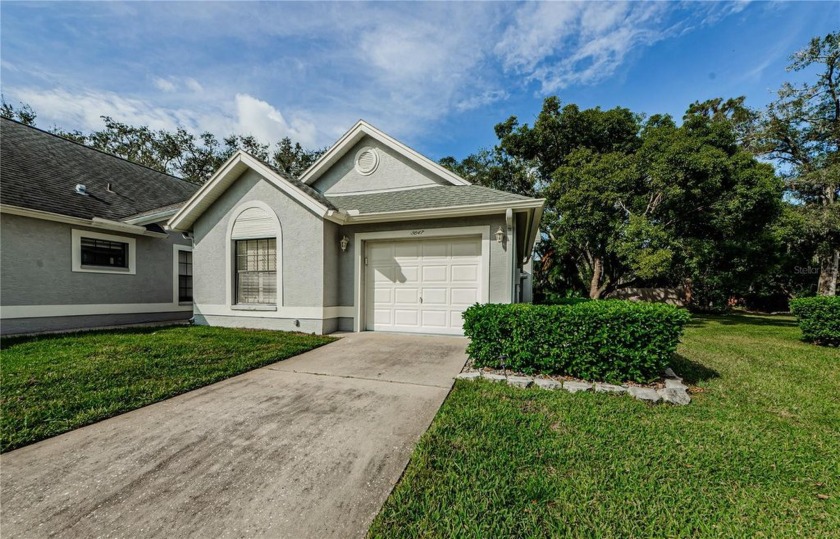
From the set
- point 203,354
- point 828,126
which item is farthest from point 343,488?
point 828,126

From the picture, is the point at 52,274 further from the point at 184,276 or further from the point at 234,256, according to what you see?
the point at 234,256

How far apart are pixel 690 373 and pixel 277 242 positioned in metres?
9.19

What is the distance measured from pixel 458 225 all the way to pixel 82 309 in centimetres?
1068

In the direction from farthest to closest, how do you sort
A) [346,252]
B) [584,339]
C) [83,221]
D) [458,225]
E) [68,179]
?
[68,179], [83,221], [346,252], [458,225], [584,339]

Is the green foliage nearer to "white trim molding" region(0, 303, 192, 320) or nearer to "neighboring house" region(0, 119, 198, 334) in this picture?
"neighboring house" region(0, 119, 198, 334)

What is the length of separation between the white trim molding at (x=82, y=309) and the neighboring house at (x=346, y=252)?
266 cm

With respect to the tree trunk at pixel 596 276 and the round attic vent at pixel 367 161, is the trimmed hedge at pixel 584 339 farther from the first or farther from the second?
the tree trunk at pixel 596 276

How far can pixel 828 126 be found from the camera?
15.3 meters

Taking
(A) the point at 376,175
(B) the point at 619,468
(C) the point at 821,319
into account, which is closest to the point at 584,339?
(B) the point at 619,468

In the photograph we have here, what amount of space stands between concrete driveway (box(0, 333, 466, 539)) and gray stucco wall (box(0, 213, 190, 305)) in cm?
769

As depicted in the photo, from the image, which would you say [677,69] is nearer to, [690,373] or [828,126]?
[690,373]

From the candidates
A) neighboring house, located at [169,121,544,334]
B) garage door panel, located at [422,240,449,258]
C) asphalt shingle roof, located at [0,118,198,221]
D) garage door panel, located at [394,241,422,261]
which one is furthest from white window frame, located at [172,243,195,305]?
garage door panel, located at [422,240,449,258]

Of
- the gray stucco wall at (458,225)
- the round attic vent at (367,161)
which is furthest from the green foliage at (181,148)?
the gray stucco wall at (458,225)

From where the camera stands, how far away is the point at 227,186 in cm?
876
